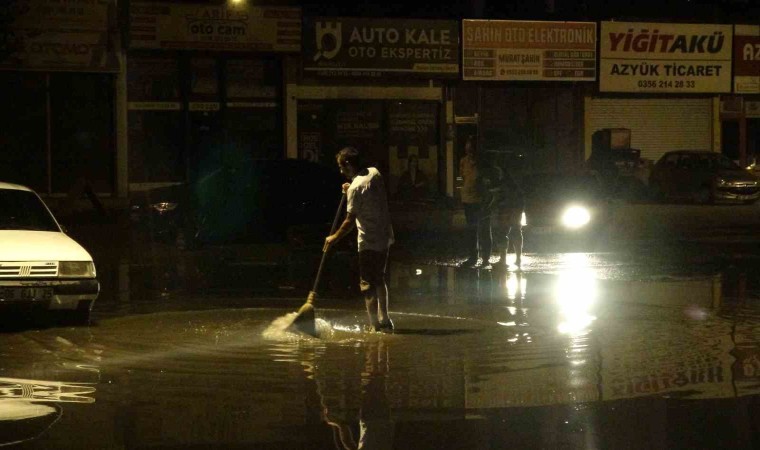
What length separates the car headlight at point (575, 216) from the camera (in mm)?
25656

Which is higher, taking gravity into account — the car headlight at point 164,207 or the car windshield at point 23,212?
→ the car windshield at point 23,212

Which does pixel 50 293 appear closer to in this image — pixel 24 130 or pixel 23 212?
pixel 23 212

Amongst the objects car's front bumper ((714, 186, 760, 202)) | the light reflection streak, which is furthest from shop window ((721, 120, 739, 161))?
the light reflection streak

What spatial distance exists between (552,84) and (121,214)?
607 inches

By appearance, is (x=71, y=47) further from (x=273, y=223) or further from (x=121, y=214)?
(x=273, y=223)

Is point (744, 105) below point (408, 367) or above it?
above

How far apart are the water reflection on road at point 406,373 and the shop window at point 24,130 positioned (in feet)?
57.9

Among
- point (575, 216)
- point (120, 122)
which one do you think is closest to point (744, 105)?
point (575, 216)

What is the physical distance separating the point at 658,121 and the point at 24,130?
2008 cm

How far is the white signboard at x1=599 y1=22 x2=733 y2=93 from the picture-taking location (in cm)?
3975

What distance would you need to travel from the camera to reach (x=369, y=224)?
40.9 ft

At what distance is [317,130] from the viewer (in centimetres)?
3569

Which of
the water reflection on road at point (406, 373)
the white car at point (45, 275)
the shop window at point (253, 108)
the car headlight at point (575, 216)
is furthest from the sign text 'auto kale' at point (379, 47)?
the white car at point (45, 275)

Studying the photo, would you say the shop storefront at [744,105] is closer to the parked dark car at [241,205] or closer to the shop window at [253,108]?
the shop window at [253,108]
